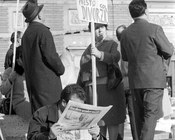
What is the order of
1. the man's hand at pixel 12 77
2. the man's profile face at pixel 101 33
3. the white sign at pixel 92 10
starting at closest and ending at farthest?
the white sign at pixel 92 10 → the man's profile face at pixel 101 33 → the man's hand at pixel 12 77

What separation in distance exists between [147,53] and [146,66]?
134mm

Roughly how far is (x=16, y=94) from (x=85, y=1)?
166 cm

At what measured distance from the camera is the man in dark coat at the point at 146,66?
5.61 m

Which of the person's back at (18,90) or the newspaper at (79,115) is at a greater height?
the newspaper at (79,115)

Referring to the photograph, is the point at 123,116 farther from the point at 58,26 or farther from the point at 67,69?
the point at 58,26

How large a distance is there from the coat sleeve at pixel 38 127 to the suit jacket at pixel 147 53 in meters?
1.92

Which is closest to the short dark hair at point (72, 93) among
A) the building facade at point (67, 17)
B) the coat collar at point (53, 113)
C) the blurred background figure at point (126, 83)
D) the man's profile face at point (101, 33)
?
the coat collar at point (53, 113)

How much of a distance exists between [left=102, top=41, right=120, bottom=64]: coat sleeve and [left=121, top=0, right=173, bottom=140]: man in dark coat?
0.80ft

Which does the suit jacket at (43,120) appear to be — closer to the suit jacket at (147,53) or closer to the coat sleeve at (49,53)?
the coat sleeve at (49,53)

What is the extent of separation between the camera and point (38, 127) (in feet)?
12.9

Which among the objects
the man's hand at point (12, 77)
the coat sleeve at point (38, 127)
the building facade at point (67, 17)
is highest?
the coat sleeve at point (38, 127)

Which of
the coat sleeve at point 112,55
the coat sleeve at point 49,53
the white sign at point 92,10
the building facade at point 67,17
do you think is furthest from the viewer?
the building facade at point 67,17

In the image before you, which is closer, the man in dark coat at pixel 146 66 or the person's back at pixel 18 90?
the man in dark coat at pixel 146 66

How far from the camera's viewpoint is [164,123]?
304 inches
